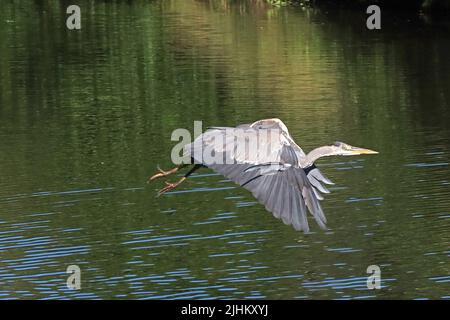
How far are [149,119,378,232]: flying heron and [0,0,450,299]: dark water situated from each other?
3.57 meters

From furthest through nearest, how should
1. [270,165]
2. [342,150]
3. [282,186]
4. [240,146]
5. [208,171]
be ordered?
[208,171] → [342,150] → [240,146] → [270,165] → [282,186]

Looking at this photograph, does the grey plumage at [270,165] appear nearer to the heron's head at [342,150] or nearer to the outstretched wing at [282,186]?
the outstretched wing at [282,186]

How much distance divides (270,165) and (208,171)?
31.5ft

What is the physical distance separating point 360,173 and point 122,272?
644 centimetres

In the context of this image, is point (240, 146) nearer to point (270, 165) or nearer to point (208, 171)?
point (270, 165)

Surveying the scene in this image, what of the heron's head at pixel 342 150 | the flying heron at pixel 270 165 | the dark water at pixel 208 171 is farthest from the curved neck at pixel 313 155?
the dark water at pixel 208 171

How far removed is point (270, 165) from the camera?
10680mm

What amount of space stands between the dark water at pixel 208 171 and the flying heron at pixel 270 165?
3.57m

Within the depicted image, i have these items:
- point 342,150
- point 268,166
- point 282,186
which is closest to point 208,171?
point 342,150

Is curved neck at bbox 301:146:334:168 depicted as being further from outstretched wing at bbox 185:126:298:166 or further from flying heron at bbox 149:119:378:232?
outstretched wing at bbox 185:126:298:166

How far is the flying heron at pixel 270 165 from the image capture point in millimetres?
10185

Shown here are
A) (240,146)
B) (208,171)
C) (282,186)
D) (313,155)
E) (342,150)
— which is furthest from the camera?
(208,171)

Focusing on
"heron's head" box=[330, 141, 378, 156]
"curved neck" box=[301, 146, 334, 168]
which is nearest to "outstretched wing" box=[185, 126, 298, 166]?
"curved neck" box=[301, 146, 334, 168]
